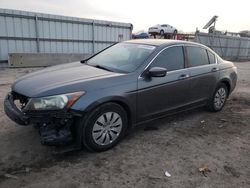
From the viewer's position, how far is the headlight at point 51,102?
2.98 m

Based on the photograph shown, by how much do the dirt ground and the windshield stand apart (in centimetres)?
119

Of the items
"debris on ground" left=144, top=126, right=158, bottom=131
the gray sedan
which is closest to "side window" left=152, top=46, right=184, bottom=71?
the gray sedan

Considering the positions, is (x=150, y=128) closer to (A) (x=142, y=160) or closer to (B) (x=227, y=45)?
(A) (x=142, y=160)

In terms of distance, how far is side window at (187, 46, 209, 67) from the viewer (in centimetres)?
461

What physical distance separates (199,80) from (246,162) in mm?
1799

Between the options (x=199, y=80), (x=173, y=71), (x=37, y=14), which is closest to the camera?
(x=173, y=71)

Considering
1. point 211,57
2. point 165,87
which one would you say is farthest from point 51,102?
point 211,57

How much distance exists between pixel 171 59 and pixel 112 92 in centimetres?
148

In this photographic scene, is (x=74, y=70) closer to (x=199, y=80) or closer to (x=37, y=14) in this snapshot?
(x=199, y=80)

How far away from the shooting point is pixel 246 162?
3.40 metres

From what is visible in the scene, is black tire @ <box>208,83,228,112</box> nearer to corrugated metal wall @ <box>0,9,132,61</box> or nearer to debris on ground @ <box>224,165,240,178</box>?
debris on ground @ <box>224,165,240,178</box>

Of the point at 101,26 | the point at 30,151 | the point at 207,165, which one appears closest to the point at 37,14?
the point at 101,26

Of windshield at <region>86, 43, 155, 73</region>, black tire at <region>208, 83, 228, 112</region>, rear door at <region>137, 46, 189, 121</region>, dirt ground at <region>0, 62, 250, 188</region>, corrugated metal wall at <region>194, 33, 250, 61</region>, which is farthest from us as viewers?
corrugated metal wall at <region>194, 33, 250, 61</region>

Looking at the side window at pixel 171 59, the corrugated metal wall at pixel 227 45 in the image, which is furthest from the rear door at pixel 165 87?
the corrugated metal wall at pixel 227 45
